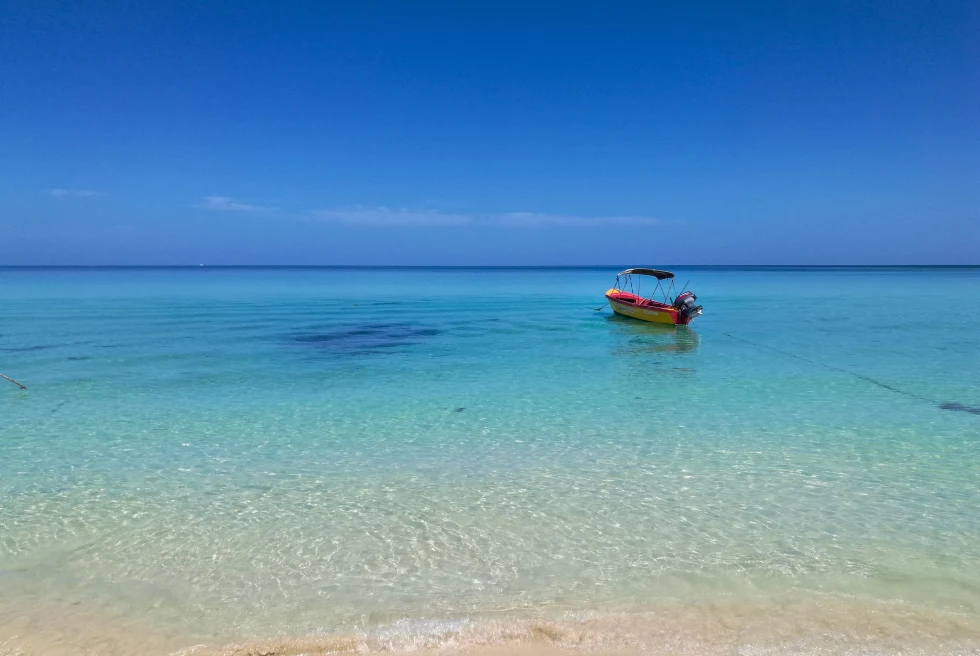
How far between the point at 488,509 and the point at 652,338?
17.8 metres

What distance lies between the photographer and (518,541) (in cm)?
630

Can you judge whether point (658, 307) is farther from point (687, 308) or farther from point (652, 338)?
point (652, 338)

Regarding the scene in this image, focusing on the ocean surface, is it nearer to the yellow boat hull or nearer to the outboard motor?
the outboard motor

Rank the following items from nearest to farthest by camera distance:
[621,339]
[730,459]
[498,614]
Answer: [498,614] → [730,459] → [621,339]

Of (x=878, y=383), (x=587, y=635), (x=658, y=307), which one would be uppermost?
(x=658, y=307)

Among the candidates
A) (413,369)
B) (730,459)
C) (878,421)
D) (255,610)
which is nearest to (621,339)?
(413,369)

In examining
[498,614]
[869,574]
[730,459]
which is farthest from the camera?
[730,459]

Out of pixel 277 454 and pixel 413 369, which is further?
pixel 413 369

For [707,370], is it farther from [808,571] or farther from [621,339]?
[808,571]

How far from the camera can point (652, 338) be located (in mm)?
→ 23641

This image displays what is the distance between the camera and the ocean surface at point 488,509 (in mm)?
4852

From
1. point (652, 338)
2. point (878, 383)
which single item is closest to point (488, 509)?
point (878, 383)

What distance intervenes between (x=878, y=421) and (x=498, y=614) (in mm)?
9135

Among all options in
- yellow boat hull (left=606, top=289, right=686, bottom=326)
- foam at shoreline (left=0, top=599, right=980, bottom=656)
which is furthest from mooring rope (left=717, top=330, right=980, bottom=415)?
foam at shoreline (left=0, top=599, right=980, bottom=656)
